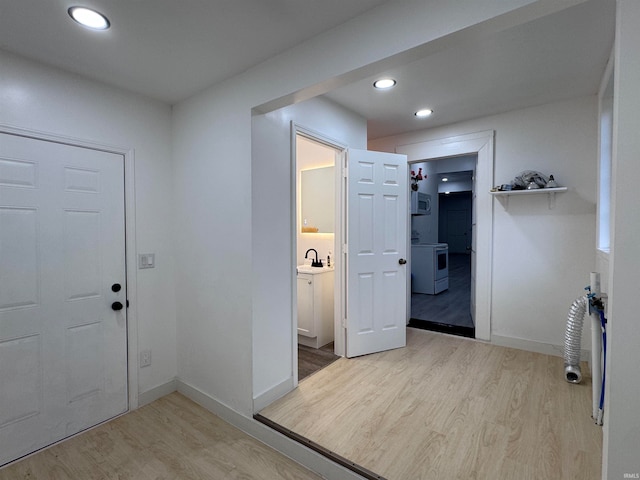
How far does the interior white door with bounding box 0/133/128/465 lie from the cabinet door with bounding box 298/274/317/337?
1.72m

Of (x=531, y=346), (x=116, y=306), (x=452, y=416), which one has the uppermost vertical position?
(x=116, y=306)

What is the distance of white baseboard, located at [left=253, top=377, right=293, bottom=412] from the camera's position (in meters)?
2.24

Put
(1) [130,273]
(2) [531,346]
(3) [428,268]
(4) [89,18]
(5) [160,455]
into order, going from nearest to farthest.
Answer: (4) [89,18] < (5) [160,455] < (1) [130,273] < (2) [531,346] < (3) [428,268]

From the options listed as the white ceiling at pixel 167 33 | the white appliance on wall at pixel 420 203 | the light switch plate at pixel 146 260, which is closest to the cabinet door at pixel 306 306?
the light switch plate at pixel 146 260

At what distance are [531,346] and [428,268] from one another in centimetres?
286

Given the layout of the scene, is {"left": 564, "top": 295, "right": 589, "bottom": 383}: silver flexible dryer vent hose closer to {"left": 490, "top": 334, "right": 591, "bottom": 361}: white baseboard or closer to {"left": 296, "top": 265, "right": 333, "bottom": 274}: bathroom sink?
{"left": 490, "top": 334, "right": 591, "bottom": 361}: white baseboard

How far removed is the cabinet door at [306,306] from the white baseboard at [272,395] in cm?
96

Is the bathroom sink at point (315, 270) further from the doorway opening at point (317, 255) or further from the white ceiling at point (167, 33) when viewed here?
the white ceiling at point (167, 33)

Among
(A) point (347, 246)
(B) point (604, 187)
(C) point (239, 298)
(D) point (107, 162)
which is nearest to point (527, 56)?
(B) point (604, 187)

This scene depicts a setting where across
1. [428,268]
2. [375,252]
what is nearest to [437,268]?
[428,268]

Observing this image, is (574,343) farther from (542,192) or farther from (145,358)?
(145,358)

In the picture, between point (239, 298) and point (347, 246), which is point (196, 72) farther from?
point (347, 246)

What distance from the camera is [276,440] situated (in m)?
2.03

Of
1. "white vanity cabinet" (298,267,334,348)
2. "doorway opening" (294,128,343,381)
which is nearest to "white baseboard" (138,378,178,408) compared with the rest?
"doorway opening" (294,128,343,381)
